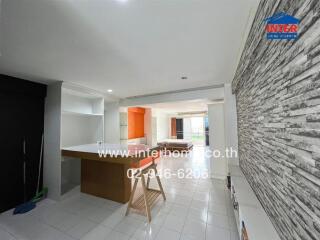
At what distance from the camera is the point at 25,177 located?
281 centimetres

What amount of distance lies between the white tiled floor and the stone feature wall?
3.59 ft

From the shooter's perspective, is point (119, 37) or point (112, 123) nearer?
point (119, 37)

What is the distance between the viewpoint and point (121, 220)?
7.21 feet

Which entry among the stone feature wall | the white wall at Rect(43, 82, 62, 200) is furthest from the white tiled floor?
the stone feature wall

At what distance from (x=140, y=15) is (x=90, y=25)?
51 centimetres

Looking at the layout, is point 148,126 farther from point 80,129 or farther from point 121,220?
point 121,220

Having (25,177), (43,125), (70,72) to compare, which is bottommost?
(25,177)

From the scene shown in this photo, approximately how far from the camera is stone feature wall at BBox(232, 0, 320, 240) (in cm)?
63

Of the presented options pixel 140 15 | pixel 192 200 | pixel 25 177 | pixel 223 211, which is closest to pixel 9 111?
pixel 25 177

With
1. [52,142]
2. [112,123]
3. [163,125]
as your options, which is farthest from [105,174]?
[163,125]

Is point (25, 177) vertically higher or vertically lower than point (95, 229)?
higher

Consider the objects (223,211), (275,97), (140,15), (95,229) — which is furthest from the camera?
(223,211)

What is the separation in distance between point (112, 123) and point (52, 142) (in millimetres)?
1923

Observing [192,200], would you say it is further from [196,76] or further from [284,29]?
[284,29]
